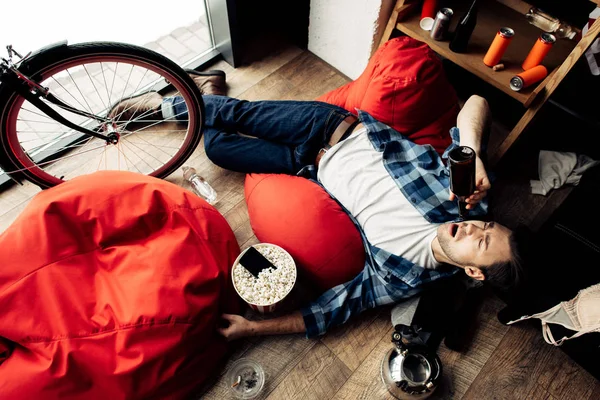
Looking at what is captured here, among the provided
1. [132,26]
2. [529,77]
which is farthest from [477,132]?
[132,26]

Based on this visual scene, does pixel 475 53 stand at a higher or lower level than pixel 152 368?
higher

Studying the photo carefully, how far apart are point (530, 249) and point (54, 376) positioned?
4.54 ft

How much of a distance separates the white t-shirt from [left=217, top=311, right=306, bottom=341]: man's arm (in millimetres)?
379

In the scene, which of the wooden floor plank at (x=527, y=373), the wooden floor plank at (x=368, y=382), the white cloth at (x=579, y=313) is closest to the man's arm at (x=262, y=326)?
the wooden floor plank at (x=368, y=382)

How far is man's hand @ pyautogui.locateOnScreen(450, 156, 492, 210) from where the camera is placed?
1295 mm

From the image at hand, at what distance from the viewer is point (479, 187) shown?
1298 millimetres

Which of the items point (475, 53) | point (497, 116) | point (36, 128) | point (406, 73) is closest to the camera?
point (406, 73)

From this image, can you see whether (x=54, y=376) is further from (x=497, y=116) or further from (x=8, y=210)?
(x=497, y=116)

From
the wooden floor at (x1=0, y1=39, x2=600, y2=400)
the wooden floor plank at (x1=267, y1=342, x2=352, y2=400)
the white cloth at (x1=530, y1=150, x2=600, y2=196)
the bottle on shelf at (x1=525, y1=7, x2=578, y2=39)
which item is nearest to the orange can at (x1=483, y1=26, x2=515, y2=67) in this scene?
the bottle on shelf at (x1=525, y1=7, x2=578, y2=39)

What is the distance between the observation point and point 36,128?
1896mm

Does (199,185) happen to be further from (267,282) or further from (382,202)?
(382,202)

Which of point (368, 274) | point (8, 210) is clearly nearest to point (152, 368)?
point (368, 274)

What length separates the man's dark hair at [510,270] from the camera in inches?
48.3

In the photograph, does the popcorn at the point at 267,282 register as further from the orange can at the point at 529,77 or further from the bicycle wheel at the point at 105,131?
the orange can at the point at 529,77
